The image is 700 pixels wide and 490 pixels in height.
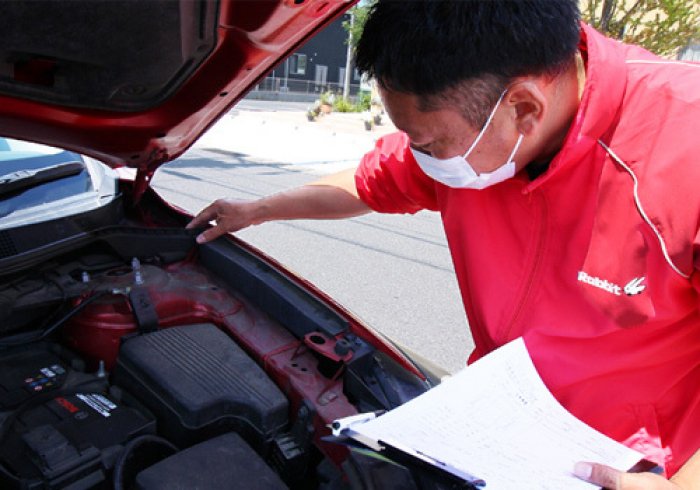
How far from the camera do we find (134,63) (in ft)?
4.07

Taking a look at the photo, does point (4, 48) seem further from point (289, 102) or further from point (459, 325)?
point (289, 102)

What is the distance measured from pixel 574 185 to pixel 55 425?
4.36ft

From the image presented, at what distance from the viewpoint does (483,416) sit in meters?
1.11

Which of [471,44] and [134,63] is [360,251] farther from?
[471,44]

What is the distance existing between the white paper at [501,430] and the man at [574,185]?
6 cm

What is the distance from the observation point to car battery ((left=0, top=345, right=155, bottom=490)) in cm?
124

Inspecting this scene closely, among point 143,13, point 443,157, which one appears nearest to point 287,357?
point 443,157

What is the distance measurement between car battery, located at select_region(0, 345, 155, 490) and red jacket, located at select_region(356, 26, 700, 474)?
0.96 meters

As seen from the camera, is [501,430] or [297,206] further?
[297,206]

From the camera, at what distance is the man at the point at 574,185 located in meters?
0.99

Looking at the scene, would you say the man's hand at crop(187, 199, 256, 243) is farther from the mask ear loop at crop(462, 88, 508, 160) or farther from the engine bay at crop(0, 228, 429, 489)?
the mask ear loop at crop(462, 88, 508, 160)

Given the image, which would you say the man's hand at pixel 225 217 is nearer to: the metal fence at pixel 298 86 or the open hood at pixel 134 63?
the open hood at pixel 134 63

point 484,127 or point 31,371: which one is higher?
point 484,127

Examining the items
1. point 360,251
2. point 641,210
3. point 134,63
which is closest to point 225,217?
point 134,63
